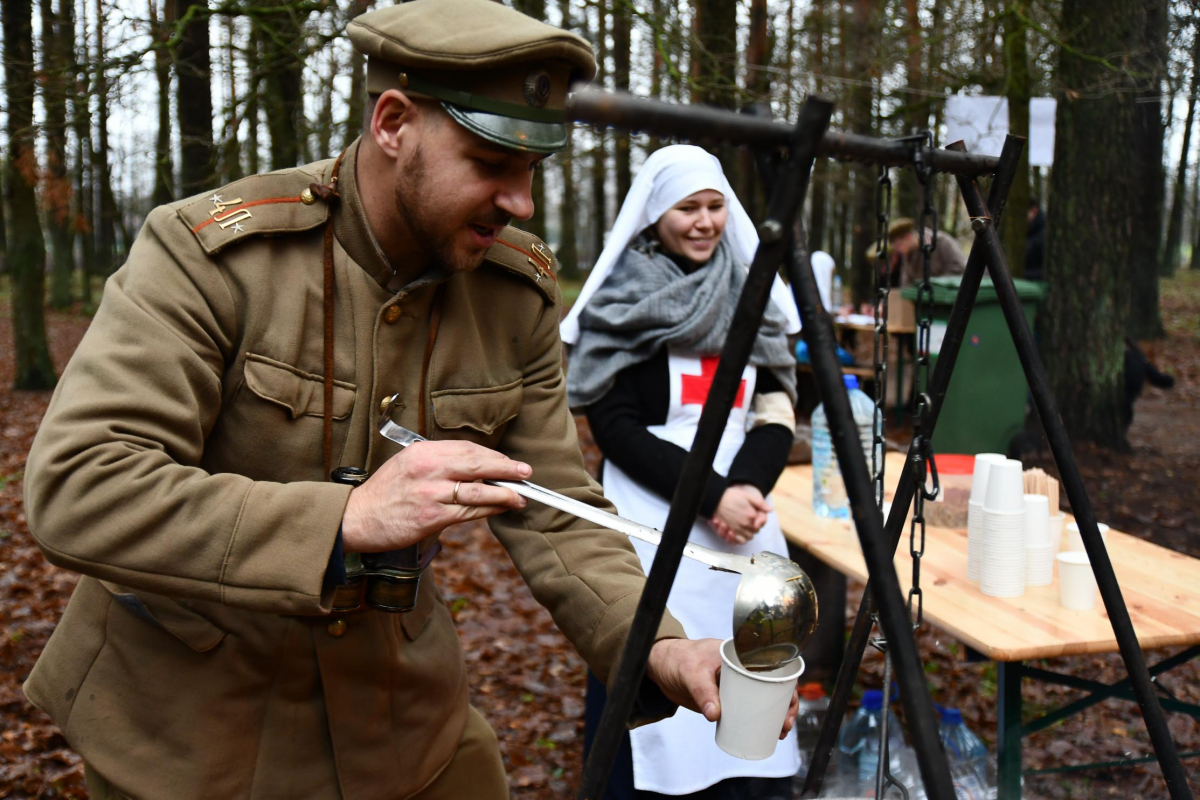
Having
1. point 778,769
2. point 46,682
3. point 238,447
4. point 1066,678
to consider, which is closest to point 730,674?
point 238,447

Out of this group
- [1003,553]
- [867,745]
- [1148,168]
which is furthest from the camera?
[1148,168]

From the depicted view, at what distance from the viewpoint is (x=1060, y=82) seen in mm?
7086

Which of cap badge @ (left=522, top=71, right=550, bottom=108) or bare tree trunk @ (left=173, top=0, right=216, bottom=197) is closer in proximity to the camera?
cap badge @ (left=522, top=71, right=550, bottom=108)

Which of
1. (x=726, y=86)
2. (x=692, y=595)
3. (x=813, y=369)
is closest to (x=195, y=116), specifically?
(x=726, y=86)

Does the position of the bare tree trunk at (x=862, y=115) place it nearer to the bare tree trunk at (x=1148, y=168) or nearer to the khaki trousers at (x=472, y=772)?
the bare tree trunk at (x=1148, y=168)

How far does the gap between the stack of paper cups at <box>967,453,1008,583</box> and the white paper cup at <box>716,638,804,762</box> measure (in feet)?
5.12

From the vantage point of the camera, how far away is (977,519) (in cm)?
284

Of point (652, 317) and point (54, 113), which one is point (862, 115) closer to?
point (54, 113)

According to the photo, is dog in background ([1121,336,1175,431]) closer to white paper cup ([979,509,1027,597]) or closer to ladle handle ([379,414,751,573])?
white paper cup ([979,509,1027,597])

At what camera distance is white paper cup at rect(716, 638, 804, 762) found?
144cm

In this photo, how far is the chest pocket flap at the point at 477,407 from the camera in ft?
6.08

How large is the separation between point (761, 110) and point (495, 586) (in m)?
4.60

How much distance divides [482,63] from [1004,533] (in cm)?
195

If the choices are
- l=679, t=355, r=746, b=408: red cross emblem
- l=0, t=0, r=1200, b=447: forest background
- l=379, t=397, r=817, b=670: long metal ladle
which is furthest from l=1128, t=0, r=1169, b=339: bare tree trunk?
l=379, t=397, r=817, b=670: long metal ladle
